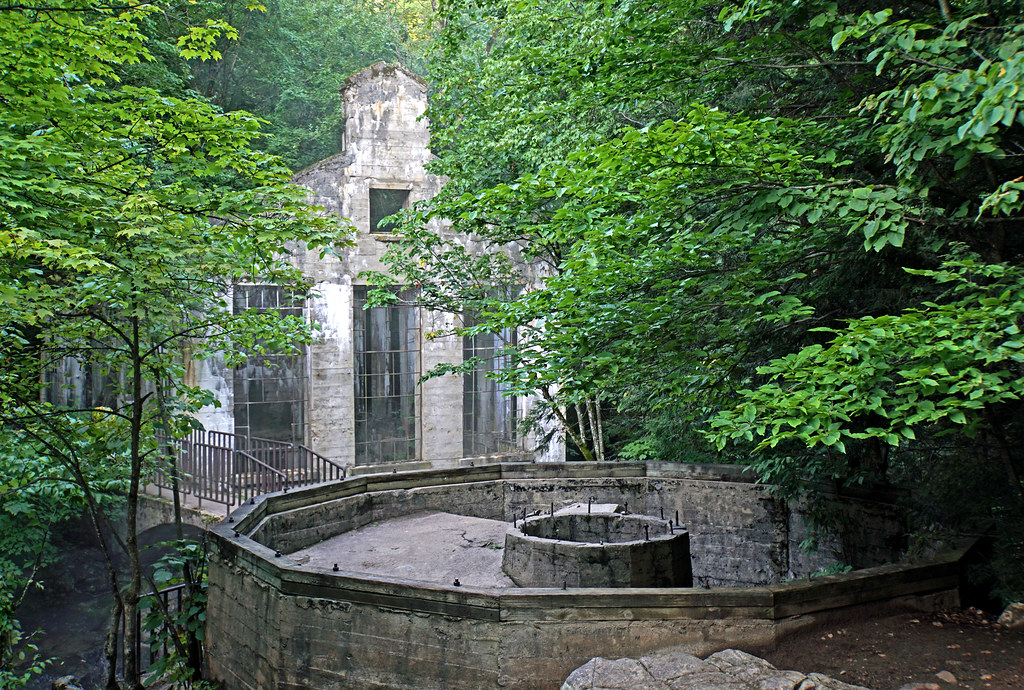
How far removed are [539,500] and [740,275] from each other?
571 cm

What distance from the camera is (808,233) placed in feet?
23.2

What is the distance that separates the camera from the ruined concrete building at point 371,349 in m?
15.8

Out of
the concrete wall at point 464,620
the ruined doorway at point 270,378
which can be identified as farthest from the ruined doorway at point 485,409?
the concrete wall at point 464,620

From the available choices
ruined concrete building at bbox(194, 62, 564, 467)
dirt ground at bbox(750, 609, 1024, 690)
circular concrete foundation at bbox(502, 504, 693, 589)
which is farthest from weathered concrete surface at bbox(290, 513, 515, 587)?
ruined concrete building at bbox(194, 62, 564, 467)

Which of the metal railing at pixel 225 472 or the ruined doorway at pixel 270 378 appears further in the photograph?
the ruined doorway at pixel 270 378

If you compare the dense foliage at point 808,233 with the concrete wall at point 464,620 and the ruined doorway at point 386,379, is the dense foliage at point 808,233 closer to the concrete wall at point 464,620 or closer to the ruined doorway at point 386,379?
the concrete wall at point 464,620

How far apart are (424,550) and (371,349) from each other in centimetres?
810

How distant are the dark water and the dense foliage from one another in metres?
10.2

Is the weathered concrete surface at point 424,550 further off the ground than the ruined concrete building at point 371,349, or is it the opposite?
the ruined concrete building at point 371,349

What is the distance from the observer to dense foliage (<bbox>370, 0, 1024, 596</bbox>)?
488 centimetres

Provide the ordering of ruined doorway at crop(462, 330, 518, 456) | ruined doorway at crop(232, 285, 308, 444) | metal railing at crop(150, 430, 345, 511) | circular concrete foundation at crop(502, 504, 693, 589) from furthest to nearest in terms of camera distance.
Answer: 1. ruined doorway at crop(462, 330, 518, 456)
2. ruined doorway at crop(232, 285, 308, 444)
3. metal railing at crop(150, 430, 345, 511)
4. circular concrete foundation at crop(502, 504, 693, 589)

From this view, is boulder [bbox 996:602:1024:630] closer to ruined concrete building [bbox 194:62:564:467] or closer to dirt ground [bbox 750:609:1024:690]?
dirt ground [bbox 750:609:1024:690]

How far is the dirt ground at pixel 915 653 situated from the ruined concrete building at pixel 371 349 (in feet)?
35.4

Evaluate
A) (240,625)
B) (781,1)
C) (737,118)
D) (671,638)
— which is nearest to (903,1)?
(781,1)
